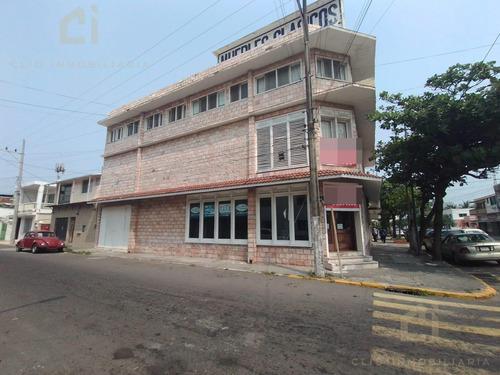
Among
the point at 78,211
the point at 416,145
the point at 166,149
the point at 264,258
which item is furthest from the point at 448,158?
the point at 78,211

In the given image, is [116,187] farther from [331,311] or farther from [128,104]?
[331,311]

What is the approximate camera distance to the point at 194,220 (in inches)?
601

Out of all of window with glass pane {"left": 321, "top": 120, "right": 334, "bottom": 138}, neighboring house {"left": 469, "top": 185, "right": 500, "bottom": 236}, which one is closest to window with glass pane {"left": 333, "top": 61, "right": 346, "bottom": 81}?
window with glass pane {"left": 321, "top": 120, "right": 334, "bottom": 138}

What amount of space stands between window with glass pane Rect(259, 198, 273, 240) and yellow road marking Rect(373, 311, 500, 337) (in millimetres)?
→ 7422

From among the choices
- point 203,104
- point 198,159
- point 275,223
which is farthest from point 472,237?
point 203,104

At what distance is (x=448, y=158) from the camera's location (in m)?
11.0

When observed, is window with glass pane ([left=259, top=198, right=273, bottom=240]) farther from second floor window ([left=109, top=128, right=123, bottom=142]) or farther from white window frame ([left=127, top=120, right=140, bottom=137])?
second floor window ([left=109, top=128, right=123, bottom=142])

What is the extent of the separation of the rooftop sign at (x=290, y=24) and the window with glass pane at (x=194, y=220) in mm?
10709

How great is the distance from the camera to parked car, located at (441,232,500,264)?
36.5 ft

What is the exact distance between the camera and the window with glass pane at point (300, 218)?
1152 centimetres

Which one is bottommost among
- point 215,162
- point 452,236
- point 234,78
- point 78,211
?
point 452,236

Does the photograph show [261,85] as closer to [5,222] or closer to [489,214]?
[5,222]

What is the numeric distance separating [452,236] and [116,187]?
21.6m

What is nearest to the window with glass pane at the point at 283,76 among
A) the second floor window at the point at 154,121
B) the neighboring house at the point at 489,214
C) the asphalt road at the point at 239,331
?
the second floor window at the point at 154,121
